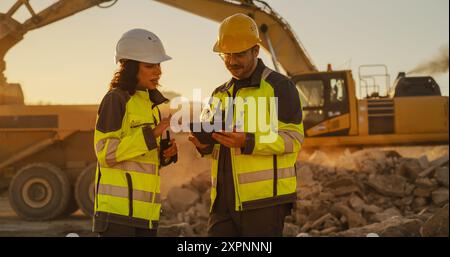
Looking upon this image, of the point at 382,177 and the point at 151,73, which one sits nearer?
the point at 151,73

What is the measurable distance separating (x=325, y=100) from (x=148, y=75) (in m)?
9.97

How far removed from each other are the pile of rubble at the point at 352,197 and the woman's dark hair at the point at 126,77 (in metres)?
4.68

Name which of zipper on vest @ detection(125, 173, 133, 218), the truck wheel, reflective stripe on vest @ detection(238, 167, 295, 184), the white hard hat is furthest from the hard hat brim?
the truck wheel

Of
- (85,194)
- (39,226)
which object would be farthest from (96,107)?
(39,226)

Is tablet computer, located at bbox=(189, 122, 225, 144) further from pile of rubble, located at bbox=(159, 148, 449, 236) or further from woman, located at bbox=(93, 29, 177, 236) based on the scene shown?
pile of rubble, located at bbox=(159, 148, 449, 236)

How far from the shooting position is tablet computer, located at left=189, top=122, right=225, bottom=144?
343cm

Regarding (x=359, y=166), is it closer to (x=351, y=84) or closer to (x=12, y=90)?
(x=351, y=84)

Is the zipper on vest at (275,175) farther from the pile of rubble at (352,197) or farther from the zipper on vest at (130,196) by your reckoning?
the pile of rubble at (352,197)

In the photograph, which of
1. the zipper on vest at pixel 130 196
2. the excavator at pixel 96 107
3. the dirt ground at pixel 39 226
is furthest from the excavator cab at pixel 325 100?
the zipper on vest at pixel 130 196

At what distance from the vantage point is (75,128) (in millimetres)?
11312

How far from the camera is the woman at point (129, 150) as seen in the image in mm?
3271

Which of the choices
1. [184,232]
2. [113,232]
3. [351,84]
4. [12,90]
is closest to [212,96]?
[113,232]

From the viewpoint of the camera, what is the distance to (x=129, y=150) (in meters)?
3.25
